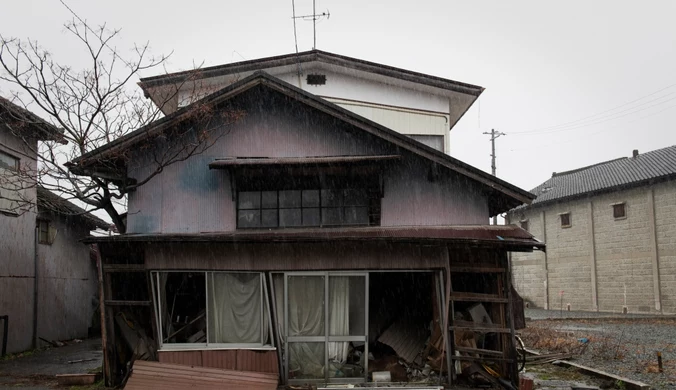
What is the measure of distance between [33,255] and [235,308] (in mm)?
10867

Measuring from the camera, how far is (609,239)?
31.2 meters

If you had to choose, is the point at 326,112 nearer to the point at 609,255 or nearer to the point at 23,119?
the point at 23,119

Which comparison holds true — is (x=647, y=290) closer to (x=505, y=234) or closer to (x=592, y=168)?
(x=592, y=168)

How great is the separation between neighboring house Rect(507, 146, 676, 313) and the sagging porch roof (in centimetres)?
1953

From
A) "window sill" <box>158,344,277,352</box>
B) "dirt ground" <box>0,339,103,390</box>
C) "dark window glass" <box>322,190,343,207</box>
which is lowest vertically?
"dirt ground" <box>0,339,103,390</box>

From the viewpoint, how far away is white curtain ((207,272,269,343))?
39.2ft

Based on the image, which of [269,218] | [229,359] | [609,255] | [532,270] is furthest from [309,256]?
[532,270]

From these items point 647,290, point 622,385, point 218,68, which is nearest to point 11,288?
point 218,68

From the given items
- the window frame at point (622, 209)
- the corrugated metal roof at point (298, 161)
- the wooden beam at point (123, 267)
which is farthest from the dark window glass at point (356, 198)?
the window frame at point (622, 209)

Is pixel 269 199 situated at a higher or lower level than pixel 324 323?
higher

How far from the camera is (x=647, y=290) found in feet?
95.0

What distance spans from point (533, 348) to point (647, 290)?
49.5ft

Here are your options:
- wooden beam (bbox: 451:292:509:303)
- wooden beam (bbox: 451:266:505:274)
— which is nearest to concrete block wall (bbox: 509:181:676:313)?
wooden beam (bbox: 451:266:505:274)

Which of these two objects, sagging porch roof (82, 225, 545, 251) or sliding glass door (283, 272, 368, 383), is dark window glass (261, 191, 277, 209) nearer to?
sagging porch roof (82, 225, 545, 251)
